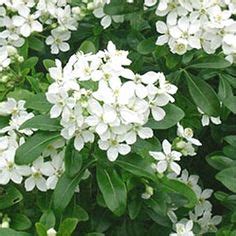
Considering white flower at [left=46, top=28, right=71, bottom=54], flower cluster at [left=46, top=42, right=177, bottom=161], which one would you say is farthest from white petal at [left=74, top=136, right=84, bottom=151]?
white flower at [left=46, top=28, right=71, bottom=54]

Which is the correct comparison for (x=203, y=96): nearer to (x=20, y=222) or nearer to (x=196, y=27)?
(x=196, y=27)

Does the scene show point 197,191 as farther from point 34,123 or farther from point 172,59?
point 34,123

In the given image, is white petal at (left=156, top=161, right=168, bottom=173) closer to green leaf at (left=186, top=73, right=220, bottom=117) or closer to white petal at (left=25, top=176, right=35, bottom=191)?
green leaf at (left=186, top=73, right=220, bottom=117)

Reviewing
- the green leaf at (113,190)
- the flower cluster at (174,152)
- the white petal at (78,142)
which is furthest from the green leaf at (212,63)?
the white petal at (78,142)

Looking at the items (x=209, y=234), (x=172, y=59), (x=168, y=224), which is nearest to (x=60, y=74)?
(x=172, y=59)

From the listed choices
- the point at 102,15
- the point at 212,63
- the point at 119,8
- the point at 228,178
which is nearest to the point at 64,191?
the point at 228,178

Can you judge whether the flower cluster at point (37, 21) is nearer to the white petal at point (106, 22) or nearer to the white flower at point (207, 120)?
the white petal at point (106, 22)
